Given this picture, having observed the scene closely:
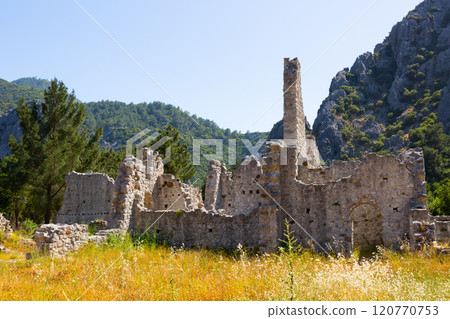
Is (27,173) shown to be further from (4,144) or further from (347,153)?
(4,144)

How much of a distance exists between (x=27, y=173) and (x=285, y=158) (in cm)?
1819

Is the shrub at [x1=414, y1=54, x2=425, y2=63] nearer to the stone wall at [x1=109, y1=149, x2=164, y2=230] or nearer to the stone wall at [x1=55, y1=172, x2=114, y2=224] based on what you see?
the stone wall at [x1=109, y1=149, x2=164, y2=230]

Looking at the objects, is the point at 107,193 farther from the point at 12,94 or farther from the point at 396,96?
the point at 12,94

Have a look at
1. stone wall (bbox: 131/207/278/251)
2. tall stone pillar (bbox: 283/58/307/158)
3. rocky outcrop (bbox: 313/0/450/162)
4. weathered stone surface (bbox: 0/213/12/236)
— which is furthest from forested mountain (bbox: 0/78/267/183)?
stone wall (bbox: 131/207/278/251)

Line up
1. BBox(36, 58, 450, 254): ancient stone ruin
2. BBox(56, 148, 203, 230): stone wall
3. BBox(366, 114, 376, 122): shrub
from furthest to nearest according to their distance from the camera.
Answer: BBox(366, 114, 376, 122): shrub < BBox(56, 148, 203, 230): stone wall < BBox(36, 58, 450, 254): ancient stone ruin

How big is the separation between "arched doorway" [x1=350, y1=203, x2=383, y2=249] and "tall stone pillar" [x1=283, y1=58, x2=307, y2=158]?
374cm

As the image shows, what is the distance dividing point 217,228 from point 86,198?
870 centimetres

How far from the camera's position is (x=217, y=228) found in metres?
12.1

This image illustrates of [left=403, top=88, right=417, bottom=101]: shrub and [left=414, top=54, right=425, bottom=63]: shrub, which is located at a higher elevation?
[left=414, top=54, right=425, bottom=63]: shrub

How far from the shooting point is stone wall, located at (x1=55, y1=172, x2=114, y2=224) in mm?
17344

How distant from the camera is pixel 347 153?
62469 mm

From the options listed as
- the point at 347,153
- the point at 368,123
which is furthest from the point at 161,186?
the point at 368,123

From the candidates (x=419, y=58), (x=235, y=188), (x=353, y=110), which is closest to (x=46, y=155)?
(x=235, y=188)

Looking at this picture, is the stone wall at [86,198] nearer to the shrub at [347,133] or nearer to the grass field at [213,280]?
the grass field at [213,280]
